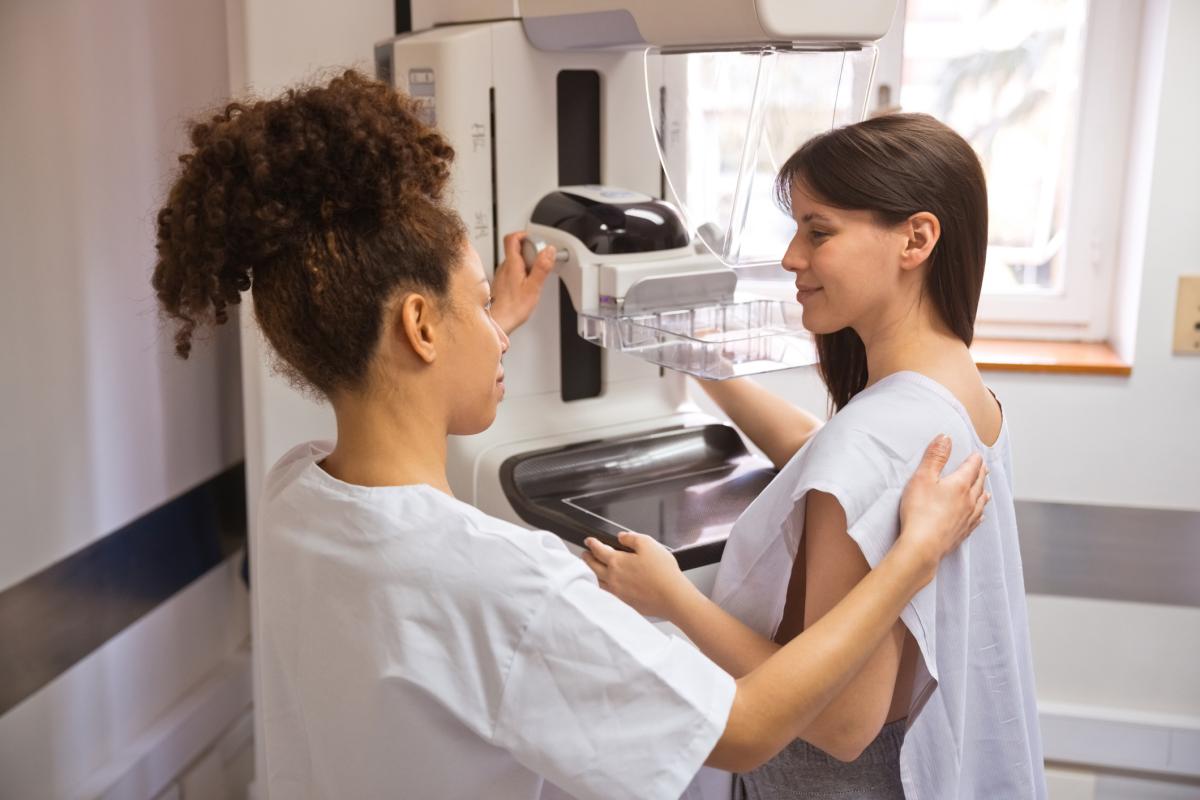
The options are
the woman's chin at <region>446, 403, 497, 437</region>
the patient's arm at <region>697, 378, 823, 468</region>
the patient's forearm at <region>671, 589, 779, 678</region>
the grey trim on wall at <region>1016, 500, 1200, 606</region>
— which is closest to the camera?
the woman's chin at <region>446, 403, 497, 437</region>

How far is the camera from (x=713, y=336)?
1.40m

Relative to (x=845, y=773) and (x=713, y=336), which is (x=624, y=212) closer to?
(x=713, y=336)

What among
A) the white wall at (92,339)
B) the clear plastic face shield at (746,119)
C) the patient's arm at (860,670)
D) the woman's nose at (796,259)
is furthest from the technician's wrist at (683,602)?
the white wall at (92,339)

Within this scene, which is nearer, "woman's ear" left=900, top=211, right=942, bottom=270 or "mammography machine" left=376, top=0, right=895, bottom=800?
"woman's ear" left=900, top=211, right=942, bottom=270

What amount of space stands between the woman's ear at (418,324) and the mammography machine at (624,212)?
421 millimetres

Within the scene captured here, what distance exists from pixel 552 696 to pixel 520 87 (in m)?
0.85

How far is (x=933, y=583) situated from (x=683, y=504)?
394mm

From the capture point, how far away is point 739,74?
1.33 meters

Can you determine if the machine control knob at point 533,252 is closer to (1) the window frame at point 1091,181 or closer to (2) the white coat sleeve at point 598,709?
(2) the white coat sleeve at point 598,709

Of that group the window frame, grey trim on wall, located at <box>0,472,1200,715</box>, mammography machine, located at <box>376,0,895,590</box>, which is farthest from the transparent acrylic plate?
the window frame

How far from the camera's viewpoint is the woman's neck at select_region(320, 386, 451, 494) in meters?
0.93

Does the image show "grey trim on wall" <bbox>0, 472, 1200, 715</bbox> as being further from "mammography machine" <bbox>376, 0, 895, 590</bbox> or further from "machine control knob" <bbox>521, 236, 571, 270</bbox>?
"machine control knob" <bbox>521, 236, 571, 270</bbox>

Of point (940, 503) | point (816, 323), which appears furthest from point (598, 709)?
point (816, 323)

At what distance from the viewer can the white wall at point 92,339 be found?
4.77ft
